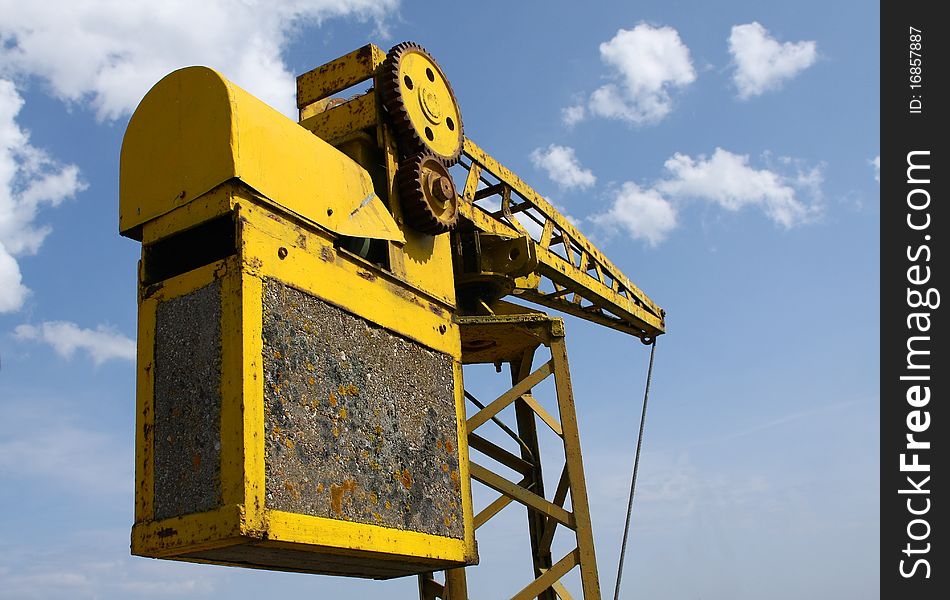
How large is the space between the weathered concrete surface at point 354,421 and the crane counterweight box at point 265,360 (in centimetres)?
1

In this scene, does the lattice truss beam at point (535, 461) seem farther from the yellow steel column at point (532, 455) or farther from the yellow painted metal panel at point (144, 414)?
the yellow painted metal panel at point (144, 414)

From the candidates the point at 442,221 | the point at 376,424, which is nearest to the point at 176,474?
the point at 376,424

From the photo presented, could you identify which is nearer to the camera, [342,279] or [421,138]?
[342,279]

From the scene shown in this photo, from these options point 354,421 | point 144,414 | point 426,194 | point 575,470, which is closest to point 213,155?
point 144,414

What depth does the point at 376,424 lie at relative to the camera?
6051 millimetres

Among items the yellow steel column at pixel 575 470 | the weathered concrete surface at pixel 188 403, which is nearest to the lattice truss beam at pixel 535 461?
the yellow steel column at pixel 575 470

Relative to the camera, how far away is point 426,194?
7066 millimetres

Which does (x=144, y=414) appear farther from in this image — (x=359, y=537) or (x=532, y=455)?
(x=532, y=455)

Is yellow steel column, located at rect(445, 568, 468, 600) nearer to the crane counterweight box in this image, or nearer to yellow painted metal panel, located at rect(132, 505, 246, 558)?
the crane counterweight box

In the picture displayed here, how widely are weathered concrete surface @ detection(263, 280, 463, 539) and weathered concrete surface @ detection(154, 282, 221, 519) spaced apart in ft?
0.92

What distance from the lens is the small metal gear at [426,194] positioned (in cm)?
697

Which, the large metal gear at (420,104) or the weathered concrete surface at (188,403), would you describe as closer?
the weathered concrete surface at (188,403)

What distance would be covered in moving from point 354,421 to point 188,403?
1.00 m

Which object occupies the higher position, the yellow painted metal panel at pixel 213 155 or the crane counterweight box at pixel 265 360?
the yellow painted metal panel at pixel 213 155
